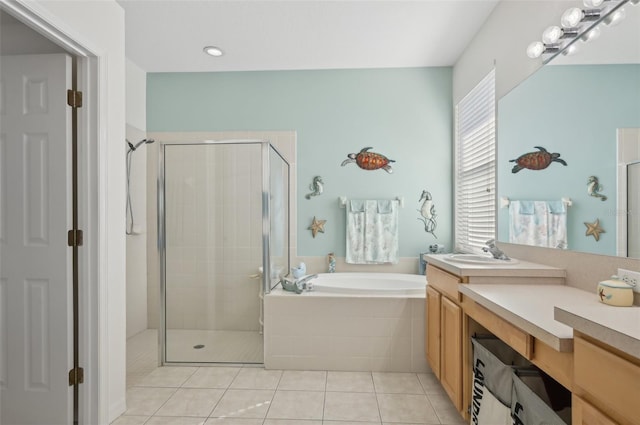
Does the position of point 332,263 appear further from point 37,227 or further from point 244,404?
point 37,227

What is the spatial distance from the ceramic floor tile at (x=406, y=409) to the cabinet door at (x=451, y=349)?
0.18 meters

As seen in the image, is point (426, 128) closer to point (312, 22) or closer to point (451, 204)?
point (451, 204)

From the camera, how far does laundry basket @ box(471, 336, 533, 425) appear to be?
1.34 m

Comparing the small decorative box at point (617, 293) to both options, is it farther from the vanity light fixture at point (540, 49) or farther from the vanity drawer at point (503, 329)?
the vanity light fixture at point (540, 49)

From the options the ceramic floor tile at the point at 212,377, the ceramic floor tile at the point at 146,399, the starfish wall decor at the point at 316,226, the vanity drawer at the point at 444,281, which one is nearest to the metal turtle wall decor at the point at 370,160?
the starfish wall decor at the point at 316,226

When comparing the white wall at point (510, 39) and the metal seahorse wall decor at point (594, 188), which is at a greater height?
the white wall at point (510, 39)

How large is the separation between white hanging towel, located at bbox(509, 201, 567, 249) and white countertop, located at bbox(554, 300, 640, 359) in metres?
0.73

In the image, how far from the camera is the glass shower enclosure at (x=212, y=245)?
2.62 meters

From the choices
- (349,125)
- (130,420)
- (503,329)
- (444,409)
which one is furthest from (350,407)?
(349,125)

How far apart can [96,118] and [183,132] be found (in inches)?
69.1

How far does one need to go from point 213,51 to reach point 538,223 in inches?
114

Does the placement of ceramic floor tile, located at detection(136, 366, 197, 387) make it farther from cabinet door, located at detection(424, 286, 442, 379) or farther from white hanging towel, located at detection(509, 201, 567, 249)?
white hanging towel, located at detection(509, 201, 567, 249)

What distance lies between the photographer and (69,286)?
1.76 m

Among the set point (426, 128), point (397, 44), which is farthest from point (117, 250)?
point (426, 128)
